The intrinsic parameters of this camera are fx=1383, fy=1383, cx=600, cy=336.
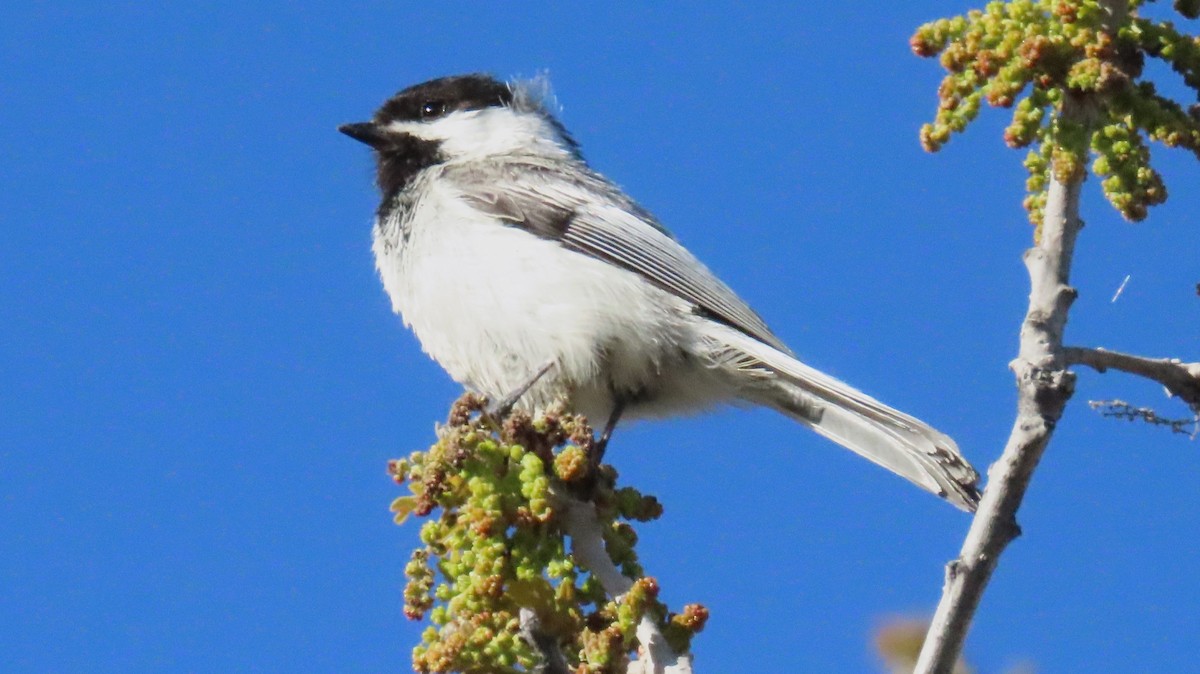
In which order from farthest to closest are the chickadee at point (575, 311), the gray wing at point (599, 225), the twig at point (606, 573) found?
the gray wing at point (599, 225) → the chickadee at point (575, 311) → the twig at point (606, 573)

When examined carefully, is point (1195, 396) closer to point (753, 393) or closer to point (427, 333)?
point (753, 393)

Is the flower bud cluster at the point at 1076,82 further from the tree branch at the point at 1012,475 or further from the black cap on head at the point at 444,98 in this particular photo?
the black cap on head at the point at 444,98

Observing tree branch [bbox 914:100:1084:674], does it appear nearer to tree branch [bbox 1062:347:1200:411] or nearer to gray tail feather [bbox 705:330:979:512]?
tree branch [bbox 1062:347:1200:411]

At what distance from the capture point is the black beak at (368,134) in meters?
6.08

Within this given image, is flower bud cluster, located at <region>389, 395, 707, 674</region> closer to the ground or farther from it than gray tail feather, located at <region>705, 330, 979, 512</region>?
closer to the ground

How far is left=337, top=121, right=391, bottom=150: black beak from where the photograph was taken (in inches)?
239

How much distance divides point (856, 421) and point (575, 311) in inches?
42.4

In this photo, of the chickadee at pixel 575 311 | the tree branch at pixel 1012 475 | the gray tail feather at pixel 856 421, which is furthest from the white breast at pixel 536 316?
the tree branch at pixel 1012 475

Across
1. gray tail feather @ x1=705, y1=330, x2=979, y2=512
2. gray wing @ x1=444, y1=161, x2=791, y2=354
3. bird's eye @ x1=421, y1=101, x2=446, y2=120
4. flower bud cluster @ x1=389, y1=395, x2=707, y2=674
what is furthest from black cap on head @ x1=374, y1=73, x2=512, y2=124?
flower bud cluster @ x1=389, y1=395, x2=707, y2=674

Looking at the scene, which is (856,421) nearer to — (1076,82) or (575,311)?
(575,311)

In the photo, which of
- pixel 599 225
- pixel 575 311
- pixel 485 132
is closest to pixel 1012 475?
pixel 575 311

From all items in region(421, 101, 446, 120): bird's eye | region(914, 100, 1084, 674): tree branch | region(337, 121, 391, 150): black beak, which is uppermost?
region(421, 101, 446, 120): bird's eye

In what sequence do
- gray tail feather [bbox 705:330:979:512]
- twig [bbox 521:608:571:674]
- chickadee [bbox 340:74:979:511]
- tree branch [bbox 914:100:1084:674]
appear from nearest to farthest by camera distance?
tree branch [bbox 914:100:1084:674], twig [bbox 521:608:571:674], gray tail feather [bbox 705:330:979:512], chickadee [bbox 340:74:979:511]

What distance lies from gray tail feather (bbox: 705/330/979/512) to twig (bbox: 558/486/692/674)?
117cm
